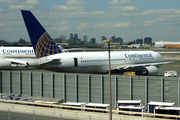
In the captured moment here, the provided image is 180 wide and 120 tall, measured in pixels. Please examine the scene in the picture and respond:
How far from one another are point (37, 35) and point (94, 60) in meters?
11.7

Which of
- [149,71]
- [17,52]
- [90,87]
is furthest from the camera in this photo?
[17,52]

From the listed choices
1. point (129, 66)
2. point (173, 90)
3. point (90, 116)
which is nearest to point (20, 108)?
point (90, 116)

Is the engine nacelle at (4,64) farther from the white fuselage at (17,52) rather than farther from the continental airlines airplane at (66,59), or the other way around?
the white fuselage at (17,52)

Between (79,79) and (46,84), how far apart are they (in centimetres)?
500

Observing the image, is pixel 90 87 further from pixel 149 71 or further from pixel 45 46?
pixel 149 71

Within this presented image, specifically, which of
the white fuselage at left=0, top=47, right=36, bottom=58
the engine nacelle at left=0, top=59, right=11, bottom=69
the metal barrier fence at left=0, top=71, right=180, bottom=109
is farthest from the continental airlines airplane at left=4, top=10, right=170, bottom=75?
the white fuselage at left=0, top=47, right=36, bottom=58

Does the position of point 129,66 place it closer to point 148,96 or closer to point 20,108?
point 148,96

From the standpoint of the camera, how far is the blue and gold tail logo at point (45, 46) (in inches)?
1538

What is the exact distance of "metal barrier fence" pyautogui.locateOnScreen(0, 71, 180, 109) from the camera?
26250 millimetres

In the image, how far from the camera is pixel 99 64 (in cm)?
4569

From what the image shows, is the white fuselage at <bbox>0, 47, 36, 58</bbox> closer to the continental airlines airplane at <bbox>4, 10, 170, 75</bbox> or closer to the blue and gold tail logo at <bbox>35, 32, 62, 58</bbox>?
the continental airlines airplane at <bbox>4, 10, 170, 75</bbox>

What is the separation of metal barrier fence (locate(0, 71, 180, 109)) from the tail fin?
6.47m

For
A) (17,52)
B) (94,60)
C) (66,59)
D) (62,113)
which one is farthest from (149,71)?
(17,52)

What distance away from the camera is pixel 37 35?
3891 cm
